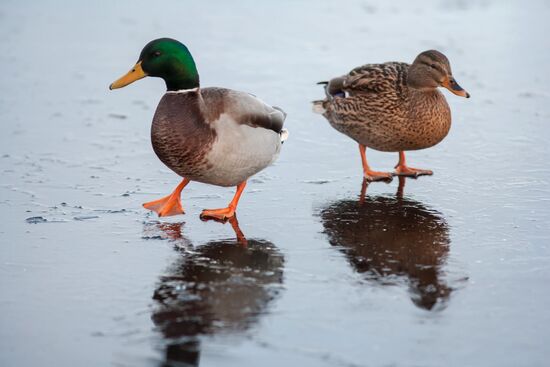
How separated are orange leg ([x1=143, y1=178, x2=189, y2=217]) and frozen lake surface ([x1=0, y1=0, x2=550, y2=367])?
59mm

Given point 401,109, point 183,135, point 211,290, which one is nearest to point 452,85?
point 401,109

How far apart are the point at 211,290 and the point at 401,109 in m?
2.38

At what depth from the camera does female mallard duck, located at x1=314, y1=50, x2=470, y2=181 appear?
6.03m

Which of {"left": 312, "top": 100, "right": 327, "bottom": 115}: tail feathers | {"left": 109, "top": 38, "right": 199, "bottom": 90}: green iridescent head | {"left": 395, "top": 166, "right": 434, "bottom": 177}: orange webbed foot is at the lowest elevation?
{"left": 395, "top": 166, "right": 434, "bottom": 177}: orange webbed foot

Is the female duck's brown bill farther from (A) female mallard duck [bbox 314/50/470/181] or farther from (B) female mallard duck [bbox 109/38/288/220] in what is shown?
(B) female mallard duck [bbox 109/38/288/220]

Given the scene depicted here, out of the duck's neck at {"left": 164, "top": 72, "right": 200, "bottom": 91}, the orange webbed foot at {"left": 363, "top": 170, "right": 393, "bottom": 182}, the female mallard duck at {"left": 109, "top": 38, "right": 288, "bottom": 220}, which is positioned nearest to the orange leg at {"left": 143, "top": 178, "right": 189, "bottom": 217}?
the female mallard duck at {"left": 109, "top": 38, "right": 288, "bottom": 220}

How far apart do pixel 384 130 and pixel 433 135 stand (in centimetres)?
31

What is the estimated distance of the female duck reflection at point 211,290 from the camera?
3.74 meters

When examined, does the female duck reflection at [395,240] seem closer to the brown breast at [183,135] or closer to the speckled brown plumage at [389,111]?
the speckled brown plumage at [389,111]

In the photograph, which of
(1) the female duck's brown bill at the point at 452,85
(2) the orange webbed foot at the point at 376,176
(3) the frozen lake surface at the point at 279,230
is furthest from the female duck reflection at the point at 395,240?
(1) the female duck's brown bill at the point at 452,85

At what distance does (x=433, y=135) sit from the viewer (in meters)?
6.05

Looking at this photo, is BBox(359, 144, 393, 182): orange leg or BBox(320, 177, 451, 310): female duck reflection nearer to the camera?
BBox(320, 177, 451, 310): female duck reflection

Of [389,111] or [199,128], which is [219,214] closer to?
[199,128]

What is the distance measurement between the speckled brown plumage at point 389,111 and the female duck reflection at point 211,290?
1.51 metres
